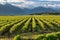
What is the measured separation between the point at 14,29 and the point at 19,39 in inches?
554

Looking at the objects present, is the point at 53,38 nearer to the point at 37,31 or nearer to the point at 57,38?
the point at 57,38

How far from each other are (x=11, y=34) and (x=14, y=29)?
1879 mm

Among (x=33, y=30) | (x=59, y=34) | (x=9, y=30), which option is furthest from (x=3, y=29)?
(x=59, y=34)

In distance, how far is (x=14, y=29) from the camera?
38.9 m

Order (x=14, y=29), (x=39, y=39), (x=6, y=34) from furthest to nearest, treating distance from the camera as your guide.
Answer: (x=14, y=29) < (x=6, y=34) < (x=39, y=39)

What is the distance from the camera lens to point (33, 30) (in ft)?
131

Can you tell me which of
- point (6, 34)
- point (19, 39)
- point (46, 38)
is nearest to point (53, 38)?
point (46, 38)

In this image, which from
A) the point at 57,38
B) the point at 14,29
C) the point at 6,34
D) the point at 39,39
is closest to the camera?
the point at 39,39

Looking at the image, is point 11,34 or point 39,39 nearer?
point 39,39

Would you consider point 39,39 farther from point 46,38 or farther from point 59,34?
point 59,34

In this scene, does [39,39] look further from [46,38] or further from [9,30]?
[9,30]

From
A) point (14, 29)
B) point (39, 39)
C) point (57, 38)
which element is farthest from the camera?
point (14, 29)

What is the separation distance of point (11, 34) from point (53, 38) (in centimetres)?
1268

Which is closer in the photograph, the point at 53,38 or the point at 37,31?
the point at 53,38
